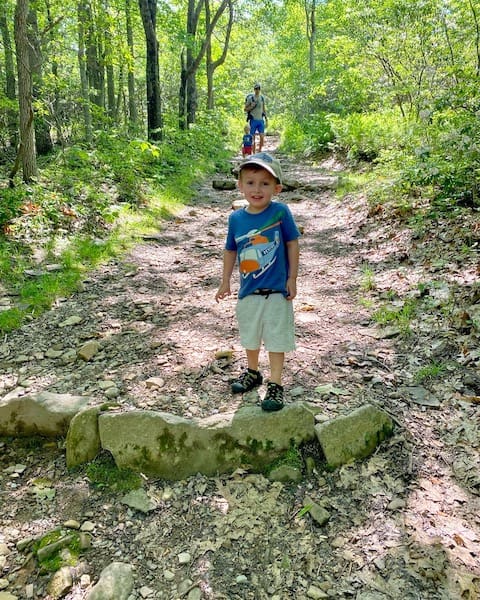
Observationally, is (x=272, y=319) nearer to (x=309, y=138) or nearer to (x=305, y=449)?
(x=305, y=449)

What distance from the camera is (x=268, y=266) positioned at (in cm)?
288

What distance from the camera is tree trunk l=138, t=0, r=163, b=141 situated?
11.8m

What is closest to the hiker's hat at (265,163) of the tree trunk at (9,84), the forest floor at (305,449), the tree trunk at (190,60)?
the forest floor at (305,449)

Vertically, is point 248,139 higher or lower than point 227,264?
higher

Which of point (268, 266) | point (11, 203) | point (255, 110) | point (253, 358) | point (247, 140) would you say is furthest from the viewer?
point (247, 140)

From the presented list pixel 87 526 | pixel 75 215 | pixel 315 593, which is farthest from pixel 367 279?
pixel 75 215

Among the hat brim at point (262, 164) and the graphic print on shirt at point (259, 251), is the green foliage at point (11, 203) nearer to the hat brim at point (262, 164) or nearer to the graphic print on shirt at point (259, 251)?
the graphic print on shirt at point (259, 251)

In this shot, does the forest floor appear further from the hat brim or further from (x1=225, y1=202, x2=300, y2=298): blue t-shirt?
the hat brim

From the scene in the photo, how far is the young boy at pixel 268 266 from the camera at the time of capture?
284 centimetres

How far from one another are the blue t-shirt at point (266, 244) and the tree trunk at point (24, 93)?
18.6 ft

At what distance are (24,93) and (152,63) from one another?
234 inches

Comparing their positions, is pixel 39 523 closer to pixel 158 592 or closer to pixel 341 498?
pixel 158 592

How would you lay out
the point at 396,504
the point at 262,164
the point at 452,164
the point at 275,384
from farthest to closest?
1. the point at 452,164
2. the point at 275,384
3. the point at 262,164
4. the point at 396,504

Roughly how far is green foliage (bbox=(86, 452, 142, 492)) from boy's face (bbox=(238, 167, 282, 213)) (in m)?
1.83
